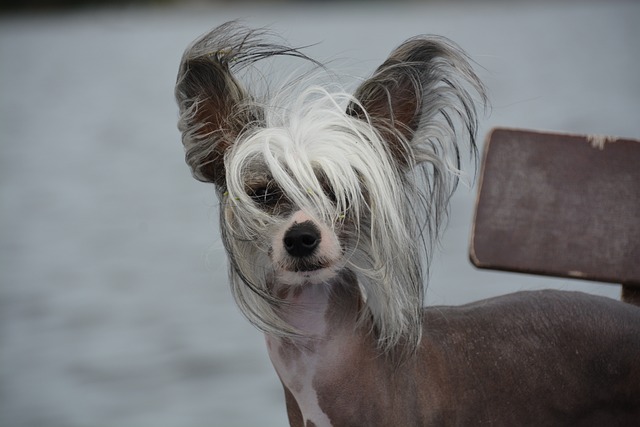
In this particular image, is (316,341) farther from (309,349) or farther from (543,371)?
(543,371)

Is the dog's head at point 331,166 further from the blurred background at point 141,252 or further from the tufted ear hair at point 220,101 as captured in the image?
the blurred background at point 141,252

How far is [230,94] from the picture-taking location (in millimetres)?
→ 3078

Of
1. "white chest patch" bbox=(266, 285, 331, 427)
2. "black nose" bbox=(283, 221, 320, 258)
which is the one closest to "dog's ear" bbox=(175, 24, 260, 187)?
"black nose" bbox=(283, 221, 320, 258)

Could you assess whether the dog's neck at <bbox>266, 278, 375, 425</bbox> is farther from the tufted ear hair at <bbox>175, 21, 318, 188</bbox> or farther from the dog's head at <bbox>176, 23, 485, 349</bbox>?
the tufted ear hair at <bbox>175, 21, 318, 188</bbox>

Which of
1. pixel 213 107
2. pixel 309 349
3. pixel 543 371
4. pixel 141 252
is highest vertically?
pixel 213 107

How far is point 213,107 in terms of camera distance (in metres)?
3.09

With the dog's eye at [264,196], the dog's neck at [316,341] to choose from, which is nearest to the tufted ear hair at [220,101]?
the dog's eye at [264,196]

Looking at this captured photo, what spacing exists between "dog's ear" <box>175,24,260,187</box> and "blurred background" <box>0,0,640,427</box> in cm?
26

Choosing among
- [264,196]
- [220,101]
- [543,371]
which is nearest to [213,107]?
[220,101]

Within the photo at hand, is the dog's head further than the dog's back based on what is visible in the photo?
No

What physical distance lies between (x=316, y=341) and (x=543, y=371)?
0.67m

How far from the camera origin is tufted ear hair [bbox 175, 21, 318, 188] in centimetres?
305

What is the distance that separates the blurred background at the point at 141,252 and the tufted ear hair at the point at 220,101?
209 millimetres

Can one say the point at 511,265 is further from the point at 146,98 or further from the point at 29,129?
the point at 146,98
